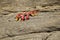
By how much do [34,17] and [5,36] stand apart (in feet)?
2.81

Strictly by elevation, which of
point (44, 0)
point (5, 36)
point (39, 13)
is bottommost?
point (5, 36)

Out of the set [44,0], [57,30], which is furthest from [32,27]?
[44,0]

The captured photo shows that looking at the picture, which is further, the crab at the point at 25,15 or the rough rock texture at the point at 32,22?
the crab at the point at 25,15

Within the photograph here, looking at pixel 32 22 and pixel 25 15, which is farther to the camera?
pixel 25 15

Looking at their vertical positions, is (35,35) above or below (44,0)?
below

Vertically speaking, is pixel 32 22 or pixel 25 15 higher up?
pixel 25 15

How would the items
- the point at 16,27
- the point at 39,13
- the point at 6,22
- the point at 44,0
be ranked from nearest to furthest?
the point at 16,27 < the point at 6,22 < the point at 39,13 < the point at 44,0

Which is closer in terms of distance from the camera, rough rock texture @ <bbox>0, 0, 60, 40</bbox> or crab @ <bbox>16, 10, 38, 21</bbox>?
rough rock texture @ <bbox>0, 0, 60, 40</bbox>

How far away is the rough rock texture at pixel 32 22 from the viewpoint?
9.03 feet

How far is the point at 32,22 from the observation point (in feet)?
10.3

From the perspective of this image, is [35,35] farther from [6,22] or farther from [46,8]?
[46,8]

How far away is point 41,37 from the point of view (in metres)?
2.64

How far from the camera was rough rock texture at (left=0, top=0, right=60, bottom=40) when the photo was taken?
275 centimetres

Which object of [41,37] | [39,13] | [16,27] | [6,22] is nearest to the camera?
[41,37]
